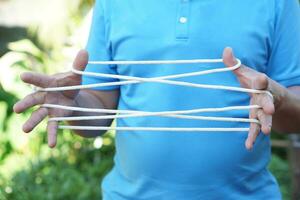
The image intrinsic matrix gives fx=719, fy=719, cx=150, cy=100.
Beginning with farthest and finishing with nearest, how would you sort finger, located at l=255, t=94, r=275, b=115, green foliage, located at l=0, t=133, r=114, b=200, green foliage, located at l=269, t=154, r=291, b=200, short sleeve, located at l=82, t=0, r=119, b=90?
1. green foliage, located at l=269, t=154, r=291, b=200
2. green foliage, located at l=0, t=133, r=114, b=200
3. short sleeve, located at l=82, t=0, r=119, b=90
4. finger, located at l=255, t=94, r=275, b=115

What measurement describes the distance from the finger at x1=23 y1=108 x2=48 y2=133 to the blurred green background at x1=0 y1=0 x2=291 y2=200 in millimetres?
1557

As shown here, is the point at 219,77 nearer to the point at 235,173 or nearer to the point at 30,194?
the point at 235,173

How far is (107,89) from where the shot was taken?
1889 mm

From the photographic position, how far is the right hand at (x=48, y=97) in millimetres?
1521

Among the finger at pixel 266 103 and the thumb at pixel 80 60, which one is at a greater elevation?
the thumb at pixel 80 60

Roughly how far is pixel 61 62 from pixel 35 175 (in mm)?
925

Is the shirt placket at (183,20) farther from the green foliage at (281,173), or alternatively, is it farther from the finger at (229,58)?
the green foliage at (281,173)

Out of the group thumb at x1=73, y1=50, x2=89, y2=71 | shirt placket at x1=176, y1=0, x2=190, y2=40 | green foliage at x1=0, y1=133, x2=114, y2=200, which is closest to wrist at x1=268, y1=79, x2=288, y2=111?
shirt placket at x1=176, y1=0, x2=190, y2=40

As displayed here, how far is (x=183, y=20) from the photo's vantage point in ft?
5.60

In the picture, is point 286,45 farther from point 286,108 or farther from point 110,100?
point 110,100

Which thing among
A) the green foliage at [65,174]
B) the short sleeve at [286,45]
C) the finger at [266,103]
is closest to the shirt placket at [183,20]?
the short sleeve at [286,45]

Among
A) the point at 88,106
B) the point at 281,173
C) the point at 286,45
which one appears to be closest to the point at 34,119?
the point at 88,106

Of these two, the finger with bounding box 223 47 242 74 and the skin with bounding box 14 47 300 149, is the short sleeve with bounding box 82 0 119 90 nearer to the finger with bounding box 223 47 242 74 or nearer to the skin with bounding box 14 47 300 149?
the skin with bounding box 14 47 300 149

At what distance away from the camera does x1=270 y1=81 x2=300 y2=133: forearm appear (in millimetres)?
1581
